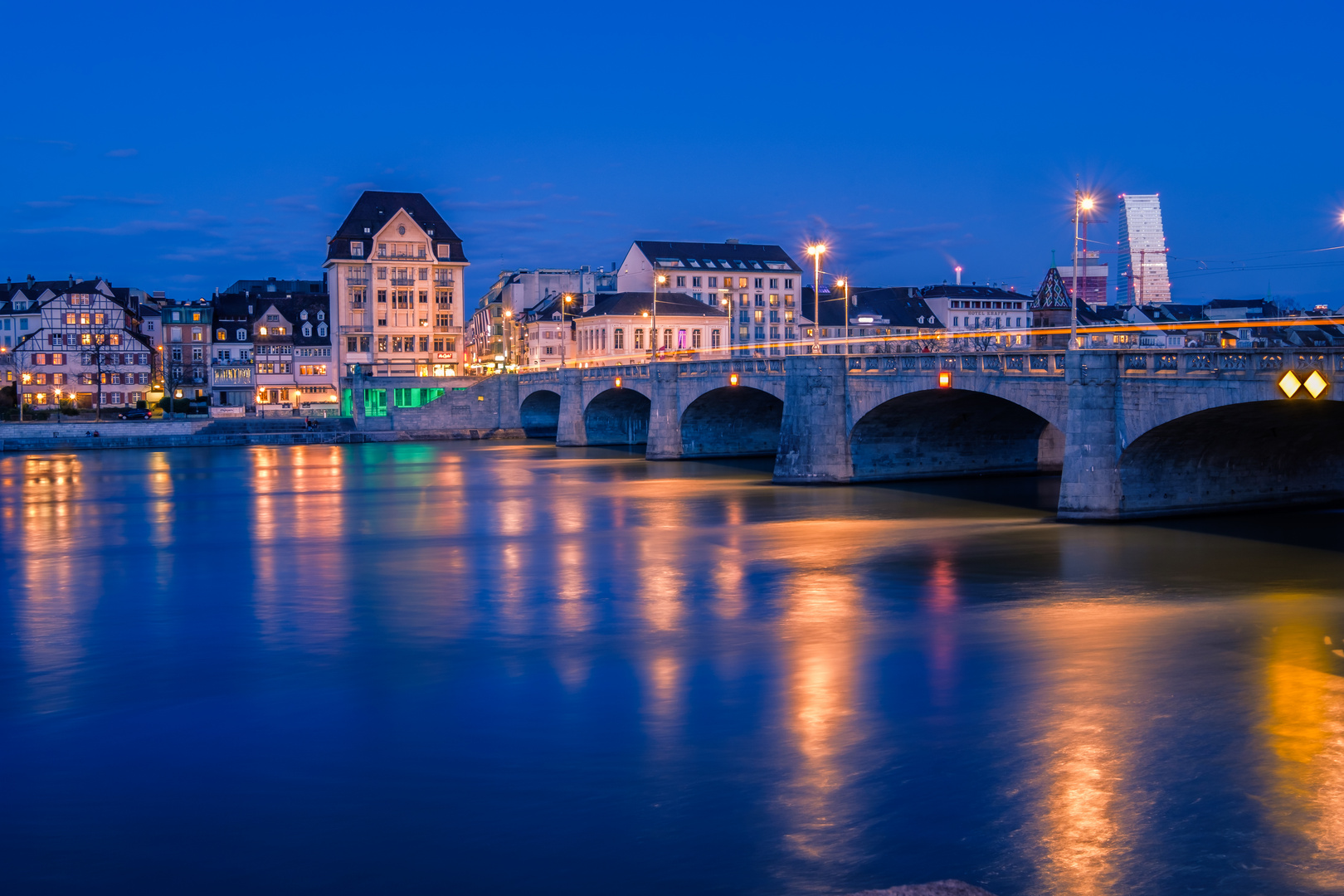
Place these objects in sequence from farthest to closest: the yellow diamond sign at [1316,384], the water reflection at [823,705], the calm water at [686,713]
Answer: the yellow diamond sign at [1316,384] → the water reflection at [823,705] → the calm water at [686,713]

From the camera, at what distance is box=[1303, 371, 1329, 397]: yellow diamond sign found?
95.2 ft

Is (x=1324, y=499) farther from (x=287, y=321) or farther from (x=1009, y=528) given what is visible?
(x=287, y=321)

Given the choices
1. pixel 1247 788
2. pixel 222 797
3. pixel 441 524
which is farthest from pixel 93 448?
pixel 1247 788

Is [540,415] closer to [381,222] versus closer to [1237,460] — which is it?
[381,222]

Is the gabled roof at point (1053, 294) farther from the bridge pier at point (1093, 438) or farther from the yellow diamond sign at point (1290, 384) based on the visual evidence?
the yellow diamond sign at point (1290, 384)

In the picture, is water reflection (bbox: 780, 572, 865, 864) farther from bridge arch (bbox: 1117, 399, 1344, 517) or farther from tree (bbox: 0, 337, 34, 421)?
tree (bbox: 0, 337, 34, 421)

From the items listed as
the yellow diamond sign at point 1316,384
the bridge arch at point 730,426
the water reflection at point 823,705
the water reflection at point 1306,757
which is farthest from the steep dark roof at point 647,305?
the water reflection at point 1306,757

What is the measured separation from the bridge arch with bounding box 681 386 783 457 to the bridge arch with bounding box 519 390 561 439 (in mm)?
31578

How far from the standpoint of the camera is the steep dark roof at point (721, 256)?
142 meters

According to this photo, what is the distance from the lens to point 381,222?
Result: 119125 millimetres

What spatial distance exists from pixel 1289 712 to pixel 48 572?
99.0ft

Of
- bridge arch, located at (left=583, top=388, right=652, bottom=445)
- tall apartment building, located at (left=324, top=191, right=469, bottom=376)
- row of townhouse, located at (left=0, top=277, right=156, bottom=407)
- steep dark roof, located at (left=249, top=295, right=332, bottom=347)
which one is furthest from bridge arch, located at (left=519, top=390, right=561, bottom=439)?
row of townhouse, located at (left=0, top=277, right=156, bottom=407)

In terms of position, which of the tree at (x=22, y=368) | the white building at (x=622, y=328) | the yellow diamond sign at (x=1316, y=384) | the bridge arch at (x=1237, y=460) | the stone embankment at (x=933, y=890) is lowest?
the stone embankment at (x=933, y=890)

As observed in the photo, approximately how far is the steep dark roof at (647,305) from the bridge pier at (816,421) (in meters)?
70.8
